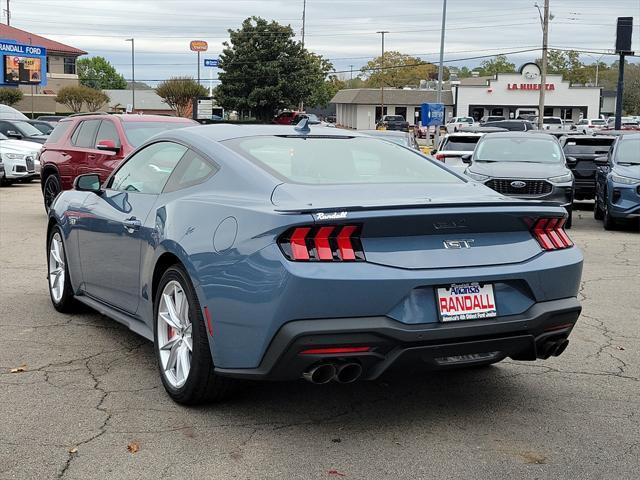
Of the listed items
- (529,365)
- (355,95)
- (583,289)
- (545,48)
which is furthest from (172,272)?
(355,95)

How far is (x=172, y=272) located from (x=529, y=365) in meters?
2.54

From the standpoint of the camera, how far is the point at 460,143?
20094 millimetres

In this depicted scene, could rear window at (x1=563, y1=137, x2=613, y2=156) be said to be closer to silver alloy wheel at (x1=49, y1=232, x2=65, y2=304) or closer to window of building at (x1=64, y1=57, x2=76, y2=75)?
silver alloy wheel at (x1=49, y1=232, x2=65, y2=304)

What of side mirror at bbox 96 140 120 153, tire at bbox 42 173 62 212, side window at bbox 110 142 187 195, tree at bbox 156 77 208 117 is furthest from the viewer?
tree at bbox 156 77 208 117

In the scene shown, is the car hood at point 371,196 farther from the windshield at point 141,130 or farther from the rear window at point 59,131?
the rear window at point 59,131

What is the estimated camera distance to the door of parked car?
18.3ft

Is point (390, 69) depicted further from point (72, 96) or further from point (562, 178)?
point (562, 178)

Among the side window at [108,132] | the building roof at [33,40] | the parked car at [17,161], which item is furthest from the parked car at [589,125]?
the building roof at [33,40]

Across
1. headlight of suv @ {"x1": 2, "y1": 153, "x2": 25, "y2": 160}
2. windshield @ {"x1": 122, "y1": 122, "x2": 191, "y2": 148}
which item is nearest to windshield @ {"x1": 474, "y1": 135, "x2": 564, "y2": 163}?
windshield @ {"x1": 122, "y1": 122, "x2": 191, "y2": 148}

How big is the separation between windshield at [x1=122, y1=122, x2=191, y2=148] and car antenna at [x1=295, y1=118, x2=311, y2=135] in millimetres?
7585

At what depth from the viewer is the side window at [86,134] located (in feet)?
45.6

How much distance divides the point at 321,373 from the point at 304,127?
82.4 inches

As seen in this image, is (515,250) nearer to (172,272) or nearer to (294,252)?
(294,252)

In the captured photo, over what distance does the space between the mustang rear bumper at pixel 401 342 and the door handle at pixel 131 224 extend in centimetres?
144
